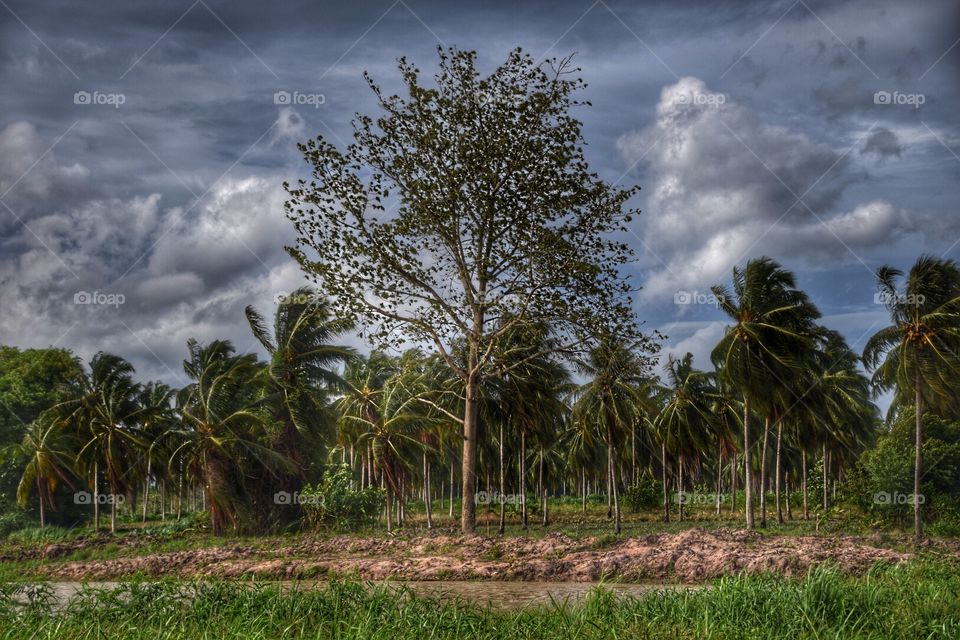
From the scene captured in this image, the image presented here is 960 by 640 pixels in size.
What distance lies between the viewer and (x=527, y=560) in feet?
64.7

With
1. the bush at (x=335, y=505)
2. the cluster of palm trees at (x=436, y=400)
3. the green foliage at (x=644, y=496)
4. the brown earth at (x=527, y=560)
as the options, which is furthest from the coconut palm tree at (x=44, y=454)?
the green foliage at (x=644, y=496)

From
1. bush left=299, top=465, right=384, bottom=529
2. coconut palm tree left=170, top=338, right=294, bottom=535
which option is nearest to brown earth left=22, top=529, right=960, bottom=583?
coconut palm tree left=170, top=338, right=294, bottom=535

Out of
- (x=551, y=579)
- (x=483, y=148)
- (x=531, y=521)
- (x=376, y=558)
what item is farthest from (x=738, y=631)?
(x=531, y=521)

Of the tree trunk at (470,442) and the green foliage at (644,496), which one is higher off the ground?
the tree trunk at (470,442)

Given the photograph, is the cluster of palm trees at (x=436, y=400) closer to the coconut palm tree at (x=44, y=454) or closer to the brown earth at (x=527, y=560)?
the coconut palm tree at (x=44, y=454)

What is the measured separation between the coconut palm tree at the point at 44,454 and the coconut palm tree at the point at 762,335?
2973 cm

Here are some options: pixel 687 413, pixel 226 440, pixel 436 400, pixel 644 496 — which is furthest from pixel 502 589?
pixel 644 496

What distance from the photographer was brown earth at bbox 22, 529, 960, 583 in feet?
58.4

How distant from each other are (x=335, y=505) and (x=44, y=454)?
553 inches

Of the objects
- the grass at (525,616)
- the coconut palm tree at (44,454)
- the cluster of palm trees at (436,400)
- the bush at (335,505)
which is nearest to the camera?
the grass at (525,616)

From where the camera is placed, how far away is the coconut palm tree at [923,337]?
28781mm

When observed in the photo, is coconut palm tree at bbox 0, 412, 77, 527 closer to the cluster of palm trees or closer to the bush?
the cluster of palm trees

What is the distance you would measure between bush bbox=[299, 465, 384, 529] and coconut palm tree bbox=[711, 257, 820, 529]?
1579 cm

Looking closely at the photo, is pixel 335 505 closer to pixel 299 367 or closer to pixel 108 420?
pixel 299 367
